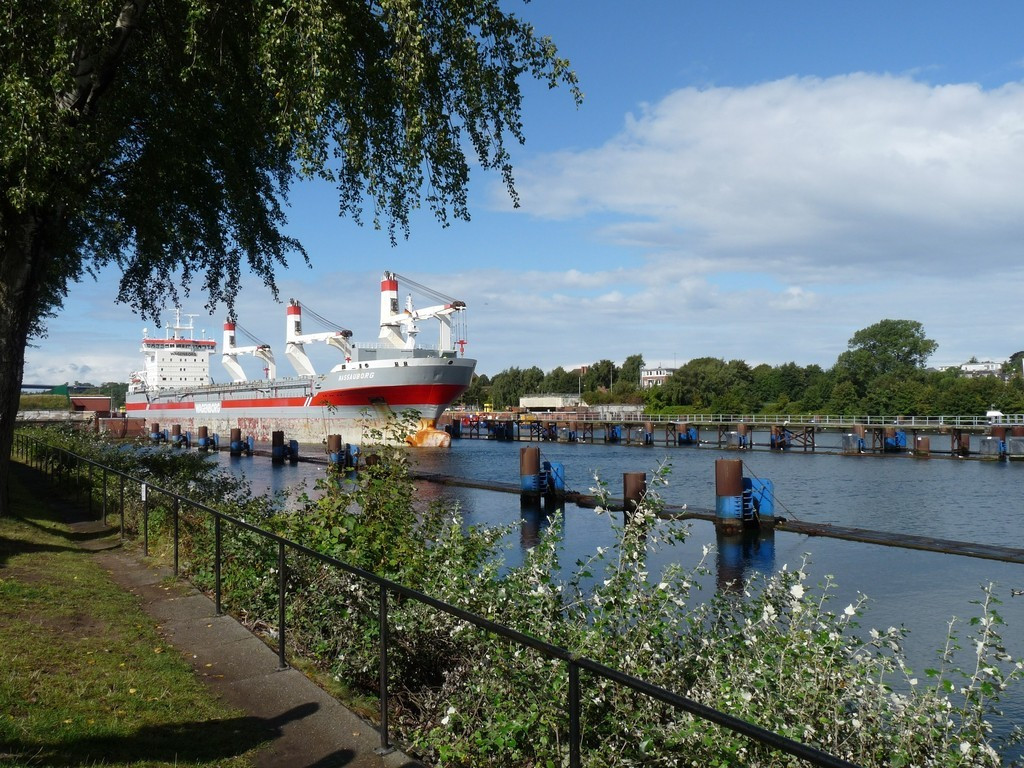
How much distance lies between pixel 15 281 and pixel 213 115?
3.64 m

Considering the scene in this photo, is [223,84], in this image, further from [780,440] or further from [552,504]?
[780,440]

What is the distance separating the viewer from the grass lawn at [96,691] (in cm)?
436

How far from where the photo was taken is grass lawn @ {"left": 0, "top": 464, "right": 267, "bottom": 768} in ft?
14.3

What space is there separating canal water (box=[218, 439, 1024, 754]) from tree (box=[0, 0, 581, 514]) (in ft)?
16.2

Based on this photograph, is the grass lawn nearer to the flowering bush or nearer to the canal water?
the flowering bush

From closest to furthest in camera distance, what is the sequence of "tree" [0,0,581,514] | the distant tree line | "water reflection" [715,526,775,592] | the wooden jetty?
"tree" [0,0,581,514], "water reflection" [715,526,775,592], the wooden jetty, the distant tree line

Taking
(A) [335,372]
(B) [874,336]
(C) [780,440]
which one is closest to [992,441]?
(C) [780,440]

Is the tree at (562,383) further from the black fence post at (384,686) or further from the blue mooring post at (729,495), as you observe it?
the black fence post at (384,686)

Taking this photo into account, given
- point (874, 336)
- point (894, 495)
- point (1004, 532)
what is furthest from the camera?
point (874, 336)

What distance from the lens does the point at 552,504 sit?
27.6 meters

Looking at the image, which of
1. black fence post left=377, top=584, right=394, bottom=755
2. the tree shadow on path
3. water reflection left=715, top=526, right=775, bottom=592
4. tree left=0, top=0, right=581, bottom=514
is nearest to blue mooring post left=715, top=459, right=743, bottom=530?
water reflection left=715, top=526, right=775, bottom=592

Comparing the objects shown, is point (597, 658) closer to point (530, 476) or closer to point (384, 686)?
point (384, 686)

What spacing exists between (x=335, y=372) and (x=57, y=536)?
5292 cm

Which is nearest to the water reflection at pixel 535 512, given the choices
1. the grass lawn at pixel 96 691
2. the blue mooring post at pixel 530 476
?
the blue mooring post at pixel 530 476
